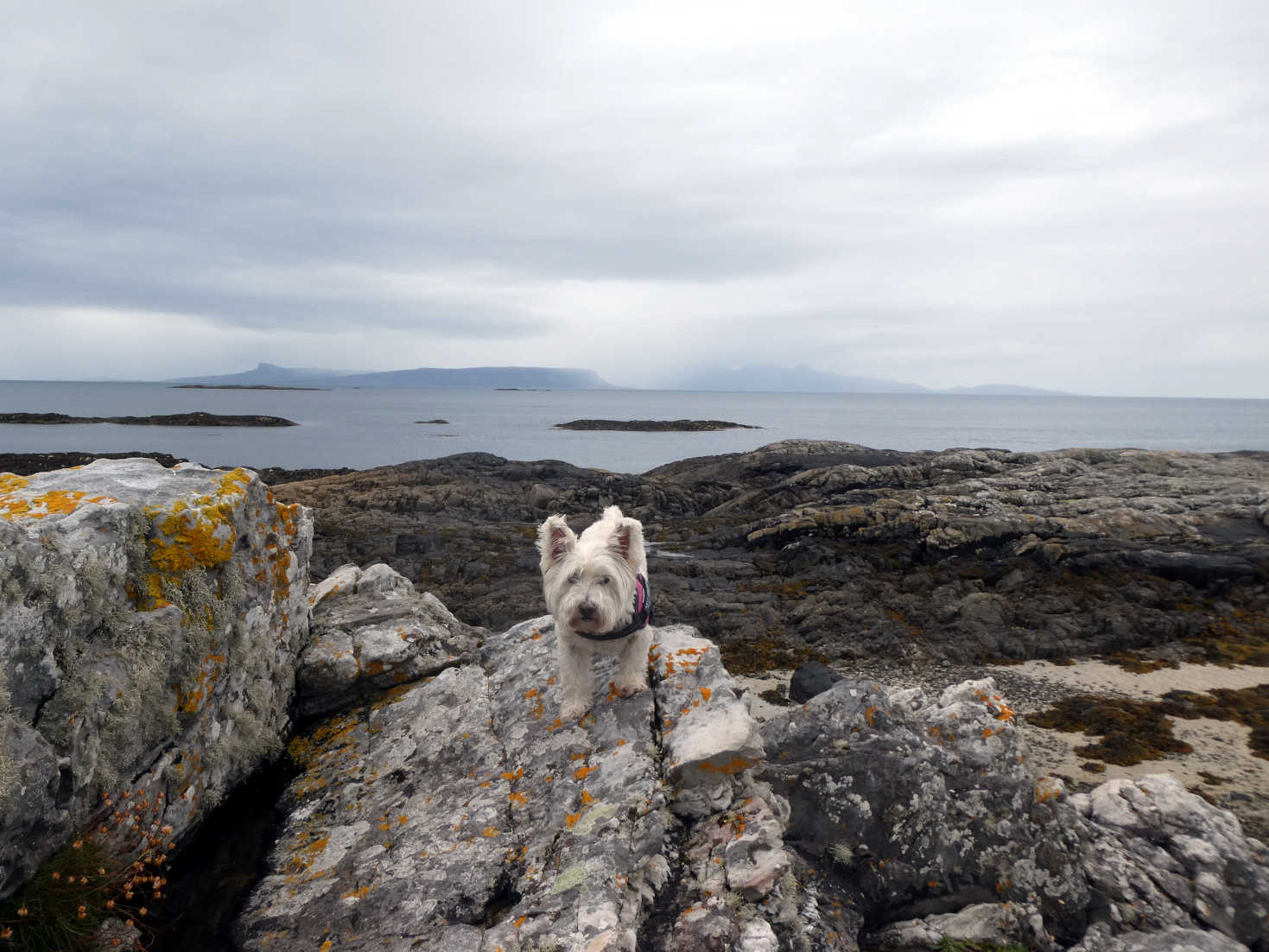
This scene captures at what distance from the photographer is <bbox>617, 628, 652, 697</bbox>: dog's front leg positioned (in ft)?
19.9

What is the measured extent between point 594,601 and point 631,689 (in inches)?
40.3

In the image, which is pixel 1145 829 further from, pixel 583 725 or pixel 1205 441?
pixel 1205 441

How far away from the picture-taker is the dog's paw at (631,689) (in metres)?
6.05

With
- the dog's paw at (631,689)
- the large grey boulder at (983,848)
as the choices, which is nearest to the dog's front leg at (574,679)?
the dog's paw at (631,689)

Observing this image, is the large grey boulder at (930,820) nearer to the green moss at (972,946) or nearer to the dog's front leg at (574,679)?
the green moss at (972,946)

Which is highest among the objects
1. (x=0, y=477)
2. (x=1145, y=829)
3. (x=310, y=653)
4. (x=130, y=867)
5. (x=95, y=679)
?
(x=0, y=477)

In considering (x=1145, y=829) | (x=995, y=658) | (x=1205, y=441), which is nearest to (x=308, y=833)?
(x=1145, y=829)

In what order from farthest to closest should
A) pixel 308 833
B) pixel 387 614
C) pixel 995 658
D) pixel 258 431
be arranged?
pixel 258 431
pixel 995 658
pixel 387 614
pixel 308 833

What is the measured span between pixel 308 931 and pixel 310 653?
10.4 feet

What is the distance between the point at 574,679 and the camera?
6023 millimetres

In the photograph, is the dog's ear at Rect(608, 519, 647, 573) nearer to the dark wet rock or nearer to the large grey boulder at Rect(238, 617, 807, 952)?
the large grey boulder at Rect(238, 617, 807, 952)

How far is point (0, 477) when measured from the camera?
5.83 m

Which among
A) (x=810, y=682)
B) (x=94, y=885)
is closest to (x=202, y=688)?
(x=94, y=885)

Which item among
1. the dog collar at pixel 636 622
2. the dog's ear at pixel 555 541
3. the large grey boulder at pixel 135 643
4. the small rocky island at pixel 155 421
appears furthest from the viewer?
the small rocky island at pixel 155 421
